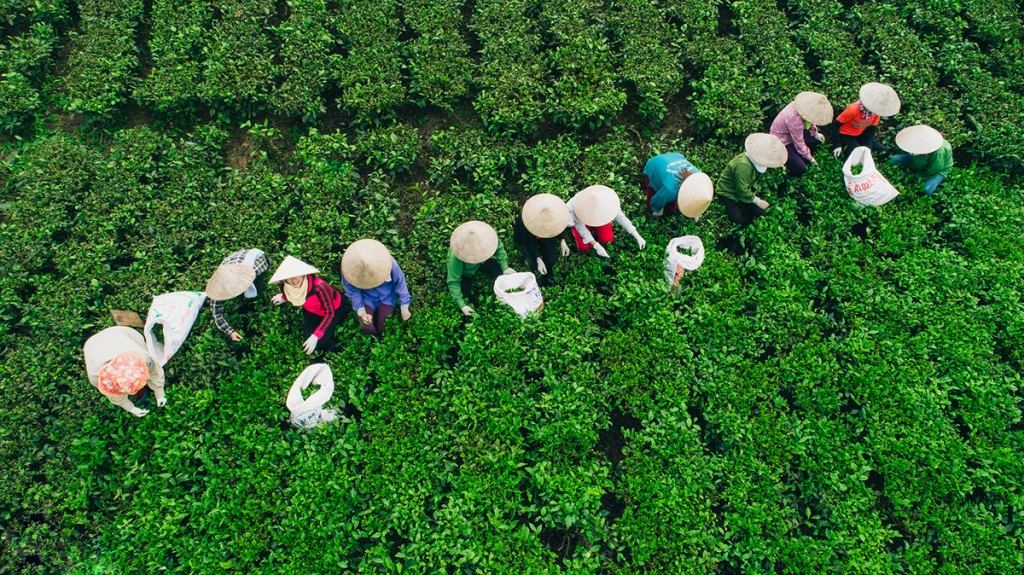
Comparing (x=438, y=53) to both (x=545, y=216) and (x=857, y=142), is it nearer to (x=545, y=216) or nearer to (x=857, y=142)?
(x=545, y=216)

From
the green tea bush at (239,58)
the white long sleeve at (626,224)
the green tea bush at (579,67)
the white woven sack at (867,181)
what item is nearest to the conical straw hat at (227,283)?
the green tea bush at (239,58)

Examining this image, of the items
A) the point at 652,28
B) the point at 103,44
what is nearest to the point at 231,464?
the point at 103,44

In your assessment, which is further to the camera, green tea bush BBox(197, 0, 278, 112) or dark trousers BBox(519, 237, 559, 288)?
green tea bush BBox(197, 0, 278, 112)

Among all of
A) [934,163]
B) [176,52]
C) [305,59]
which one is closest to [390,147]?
[305,59]

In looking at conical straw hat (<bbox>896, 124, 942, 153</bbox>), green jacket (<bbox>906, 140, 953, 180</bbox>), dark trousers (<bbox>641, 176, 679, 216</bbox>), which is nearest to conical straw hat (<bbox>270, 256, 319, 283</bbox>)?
dark trousers (<bbox>641, 176, 679, 216</bbox>)

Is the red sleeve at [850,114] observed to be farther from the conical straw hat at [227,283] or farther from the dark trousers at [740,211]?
the conical straw hat at [227,283]

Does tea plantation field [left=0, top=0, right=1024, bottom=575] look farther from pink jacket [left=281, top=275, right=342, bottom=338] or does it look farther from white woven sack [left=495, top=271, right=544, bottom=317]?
pink jacket [left=281, top=275, right=342, bottom=338]
